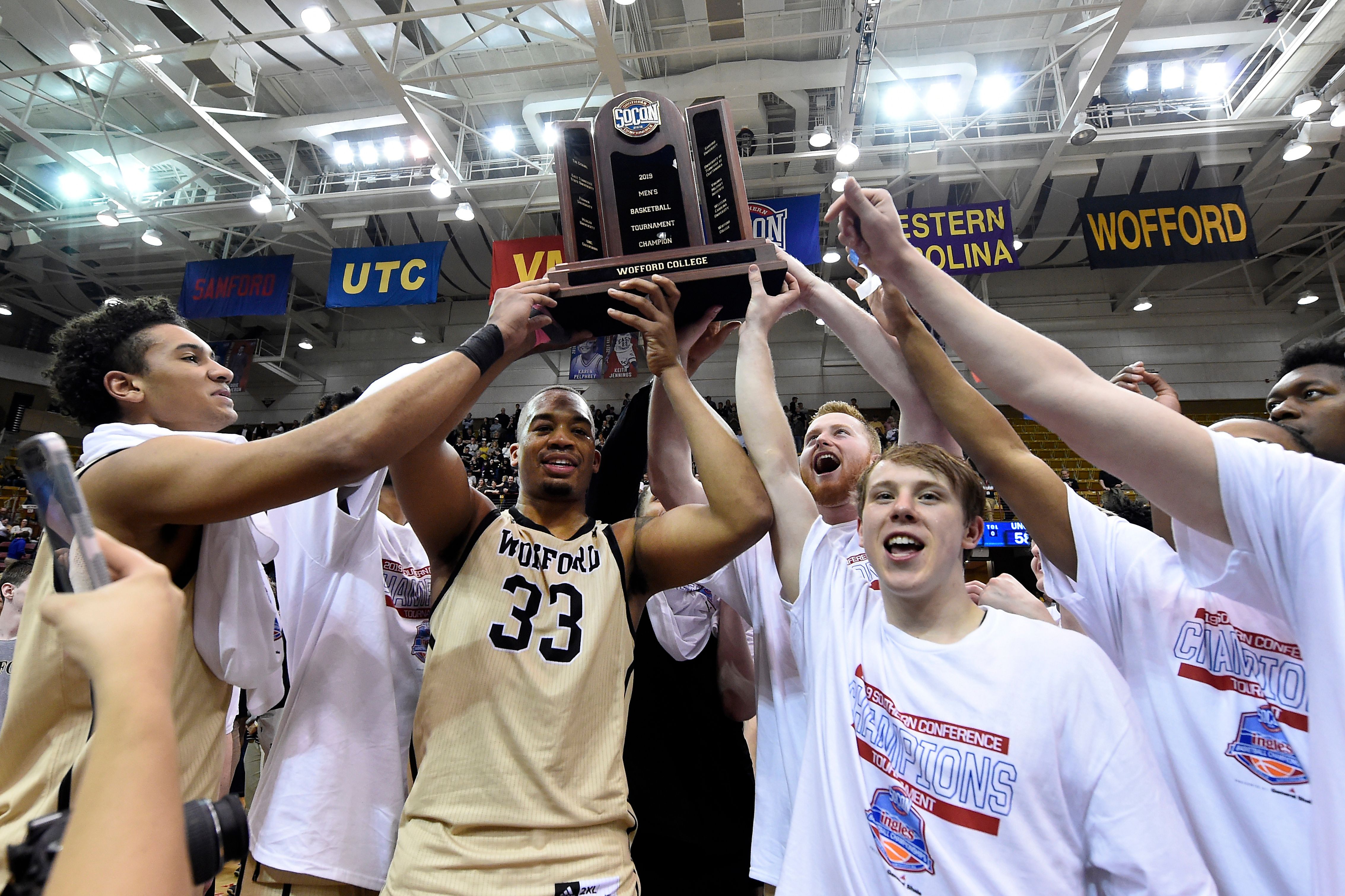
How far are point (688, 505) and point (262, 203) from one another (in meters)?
12.4

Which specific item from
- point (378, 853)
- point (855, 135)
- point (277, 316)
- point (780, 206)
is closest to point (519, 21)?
point (780, 206)

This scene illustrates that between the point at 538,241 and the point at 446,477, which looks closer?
the point at 446,477

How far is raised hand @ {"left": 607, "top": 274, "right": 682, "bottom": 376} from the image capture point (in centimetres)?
215

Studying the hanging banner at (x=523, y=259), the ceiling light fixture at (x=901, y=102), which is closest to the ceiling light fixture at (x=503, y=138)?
the hanging banner at (x=523, y=259)

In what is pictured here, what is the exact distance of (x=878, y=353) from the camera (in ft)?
7.72

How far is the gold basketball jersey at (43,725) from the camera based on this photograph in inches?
55.4

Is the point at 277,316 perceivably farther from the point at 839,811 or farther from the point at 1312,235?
the point at 1312,235

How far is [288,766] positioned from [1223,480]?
241cm

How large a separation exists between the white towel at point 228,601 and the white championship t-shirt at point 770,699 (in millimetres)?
1458

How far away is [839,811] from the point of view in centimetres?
160

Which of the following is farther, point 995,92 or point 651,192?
point 995,92

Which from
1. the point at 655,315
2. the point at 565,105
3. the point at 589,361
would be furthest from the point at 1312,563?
the point at 589,361

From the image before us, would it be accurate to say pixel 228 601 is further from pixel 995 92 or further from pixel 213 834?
pixel 995 92

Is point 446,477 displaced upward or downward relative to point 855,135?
downward
